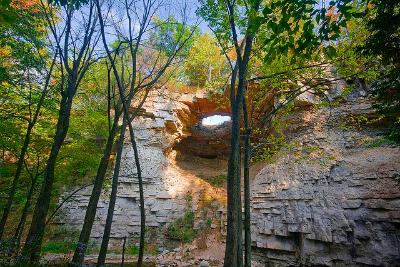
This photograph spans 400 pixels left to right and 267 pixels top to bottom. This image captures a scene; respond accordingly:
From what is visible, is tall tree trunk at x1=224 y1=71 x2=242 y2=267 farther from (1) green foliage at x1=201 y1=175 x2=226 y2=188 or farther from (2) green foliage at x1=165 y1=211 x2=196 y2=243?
(1) green foliage at x1=201 y1=175 x2=226 y2=188

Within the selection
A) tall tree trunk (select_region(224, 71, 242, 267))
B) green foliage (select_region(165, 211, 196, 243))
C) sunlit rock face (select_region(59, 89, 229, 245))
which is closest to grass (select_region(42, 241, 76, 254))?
sunlit rock face (select_region(59, 89, 229, 245))

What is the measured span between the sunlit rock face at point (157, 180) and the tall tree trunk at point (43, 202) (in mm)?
6581

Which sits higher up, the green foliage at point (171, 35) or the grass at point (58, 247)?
the green foliage at point (171, 35)

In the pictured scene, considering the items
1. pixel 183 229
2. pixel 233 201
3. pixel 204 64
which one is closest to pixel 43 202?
pixel 233 201

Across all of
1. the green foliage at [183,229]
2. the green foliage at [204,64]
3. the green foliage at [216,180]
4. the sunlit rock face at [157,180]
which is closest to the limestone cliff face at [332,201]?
the green foliage at [216,180]

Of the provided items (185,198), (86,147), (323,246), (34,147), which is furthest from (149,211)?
(323,246)

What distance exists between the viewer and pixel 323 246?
10.7 metres

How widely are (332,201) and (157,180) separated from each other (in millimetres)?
10843

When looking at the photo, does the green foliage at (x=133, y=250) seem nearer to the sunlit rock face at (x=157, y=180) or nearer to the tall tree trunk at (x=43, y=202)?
the sunlit rock face at (x=157, y=180)

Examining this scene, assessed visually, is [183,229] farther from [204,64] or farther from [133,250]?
[204,64]

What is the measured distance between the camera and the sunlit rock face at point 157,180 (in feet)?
51.6

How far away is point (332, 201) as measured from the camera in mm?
11508

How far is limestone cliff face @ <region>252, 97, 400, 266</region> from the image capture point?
385 inches

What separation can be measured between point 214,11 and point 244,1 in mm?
1054
